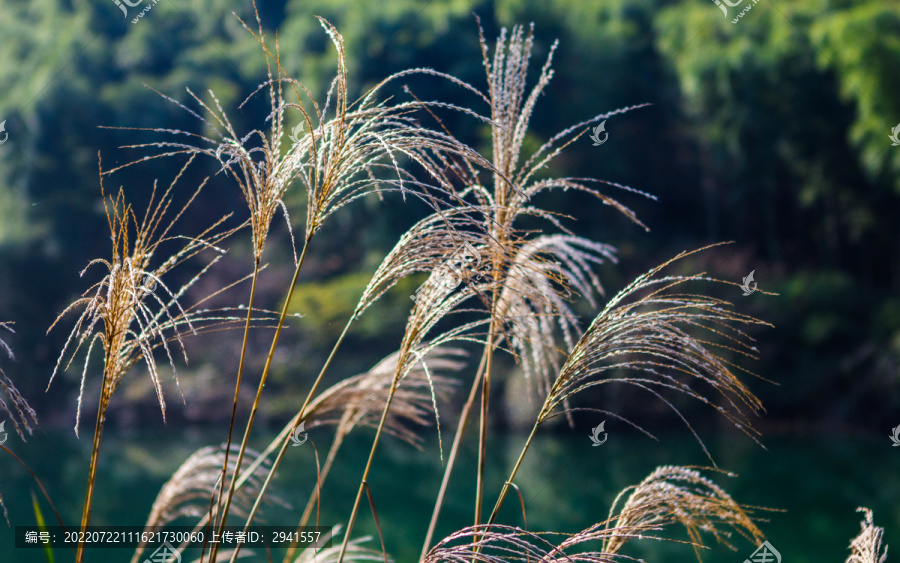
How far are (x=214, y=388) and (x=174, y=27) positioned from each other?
9.43 m

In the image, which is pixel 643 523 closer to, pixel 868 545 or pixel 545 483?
pixel 868 545

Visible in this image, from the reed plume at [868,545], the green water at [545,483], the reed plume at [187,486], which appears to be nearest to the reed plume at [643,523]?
the reed plume at [868,545]

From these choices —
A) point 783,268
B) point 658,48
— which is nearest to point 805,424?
point 783,268

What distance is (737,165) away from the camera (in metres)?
11.5

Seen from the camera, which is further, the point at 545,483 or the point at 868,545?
the point at 545,483

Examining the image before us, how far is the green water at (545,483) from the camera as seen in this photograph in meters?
4.62

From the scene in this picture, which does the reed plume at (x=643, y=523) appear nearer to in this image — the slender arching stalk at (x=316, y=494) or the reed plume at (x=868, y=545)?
the reed plume at (x=868, y=545)

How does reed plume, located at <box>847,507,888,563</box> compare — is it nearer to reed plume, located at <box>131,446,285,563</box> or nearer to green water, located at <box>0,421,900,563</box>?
reed plume, located at <box>131,446,285,563</box>

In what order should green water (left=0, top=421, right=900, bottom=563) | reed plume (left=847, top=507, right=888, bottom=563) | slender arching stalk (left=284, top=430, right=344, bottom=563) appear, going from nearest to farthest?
1. reed plume (left=847, top=507, right=888, bottom=563)
2. slender arching stalk (left=284, top=430, right=344, bottom=563)
3. green water (left=0, top=421, right=900, bottom=563)

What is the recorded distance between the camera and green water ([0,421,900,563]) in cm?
462

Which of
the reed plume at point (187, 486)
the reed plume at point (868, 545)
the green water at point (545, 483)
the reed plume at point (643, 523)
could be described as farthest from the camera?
the green water at point (545, 483)

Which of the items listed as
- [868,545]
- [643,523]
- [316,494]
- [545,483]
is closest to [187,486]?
[316,494]

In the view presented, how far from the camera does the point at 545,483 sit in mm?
6305

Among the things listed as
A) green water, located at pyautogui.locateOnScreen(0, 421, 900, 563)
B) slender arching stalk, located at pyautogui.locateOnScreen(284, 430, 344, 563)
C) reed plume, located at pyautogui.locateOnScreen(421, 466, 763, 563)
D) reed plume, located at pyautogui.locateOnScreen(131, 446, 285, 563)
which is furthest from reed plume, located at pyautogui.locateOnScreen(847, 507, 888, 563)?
green water, located at pyautogui.locateOnScreen(0, 421, 900, 563)
